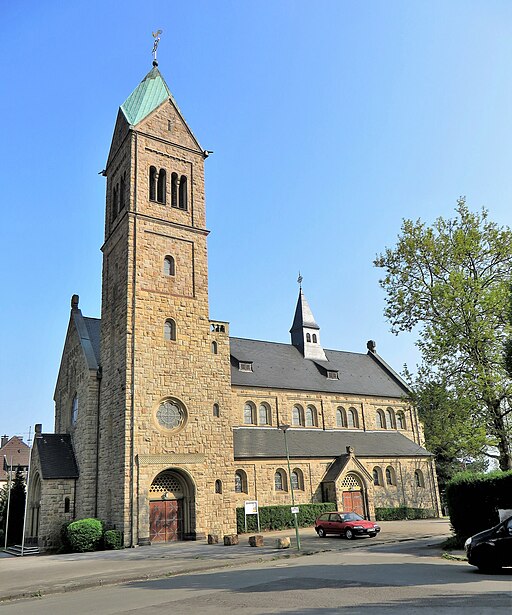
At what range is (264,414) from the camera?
133ft

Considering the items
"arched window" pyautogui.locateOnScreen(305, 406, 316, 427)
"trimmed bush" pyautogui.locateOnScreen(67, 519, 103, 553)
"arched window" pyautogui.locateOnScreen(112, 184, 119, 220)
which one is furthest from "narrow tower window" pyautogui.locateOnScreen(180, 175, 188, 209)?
"trimmed bush" pyautogui.locateOnScreen(67, 519, 103, 553)

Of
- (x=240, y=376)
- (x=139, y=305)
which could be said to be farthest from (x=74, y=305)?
(x=240, y=376)

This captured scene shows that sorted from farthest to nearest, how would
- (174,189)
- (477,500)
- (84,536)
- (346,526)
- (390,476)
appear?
(390,476) < (174,189) < (346,526) < (84,536) < (477,500)

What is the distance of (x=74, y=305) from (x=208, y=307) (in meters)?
11.1

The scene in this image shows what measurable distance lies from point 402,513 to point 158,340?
24467 millimetres

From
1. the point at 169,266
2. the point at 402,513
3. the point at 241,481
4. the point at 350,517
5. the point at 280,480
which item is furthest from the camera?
the point at 402,513

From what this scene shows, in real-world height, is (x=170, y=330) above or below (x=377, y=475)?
above

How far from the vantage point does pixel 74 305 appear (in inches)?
1505

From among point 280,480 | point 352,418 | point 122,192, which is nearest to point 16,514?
point 280,480

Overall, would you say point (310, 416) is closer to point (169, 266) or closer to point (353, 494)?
point (353, 494)

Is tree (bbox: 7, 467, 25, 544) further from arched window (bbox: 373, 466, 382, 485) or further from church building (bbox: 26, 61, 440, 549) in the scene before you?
arched window (bbox: 373, 466, 382, 485)

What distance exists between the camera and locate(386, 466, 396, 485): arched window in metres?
42.5

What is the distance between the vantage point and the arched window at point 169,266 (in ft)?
107

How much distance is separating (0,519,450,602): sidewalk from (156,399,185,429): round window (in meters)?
6.19
